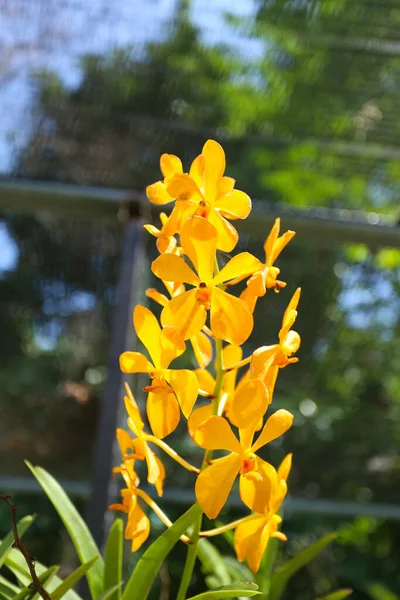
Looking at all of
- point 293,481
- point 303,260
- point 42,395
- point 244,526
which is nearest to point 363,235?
point 303,260

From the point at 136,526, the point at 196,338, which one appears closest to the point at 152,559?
the point at 136,526

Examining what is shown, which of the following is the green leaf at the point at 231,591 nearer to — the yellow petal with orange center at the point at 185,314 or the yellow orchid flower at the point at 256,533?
the yellow orchid flower at the point at 256,533

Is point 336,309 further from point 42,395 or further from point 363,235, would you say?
point 42,395

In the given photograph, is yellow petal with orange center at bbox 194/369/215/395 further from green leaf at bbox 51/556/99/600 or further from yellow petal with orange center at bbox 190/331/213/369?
green leaf at bbox 51/556/99/600

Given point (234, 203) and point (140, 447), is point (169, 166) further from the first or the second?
point (140, 447)

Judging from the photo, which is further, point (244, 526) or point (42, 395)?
point (42, 395)

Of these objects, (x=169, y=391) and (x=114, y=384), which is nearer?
(x=169, y=391)
